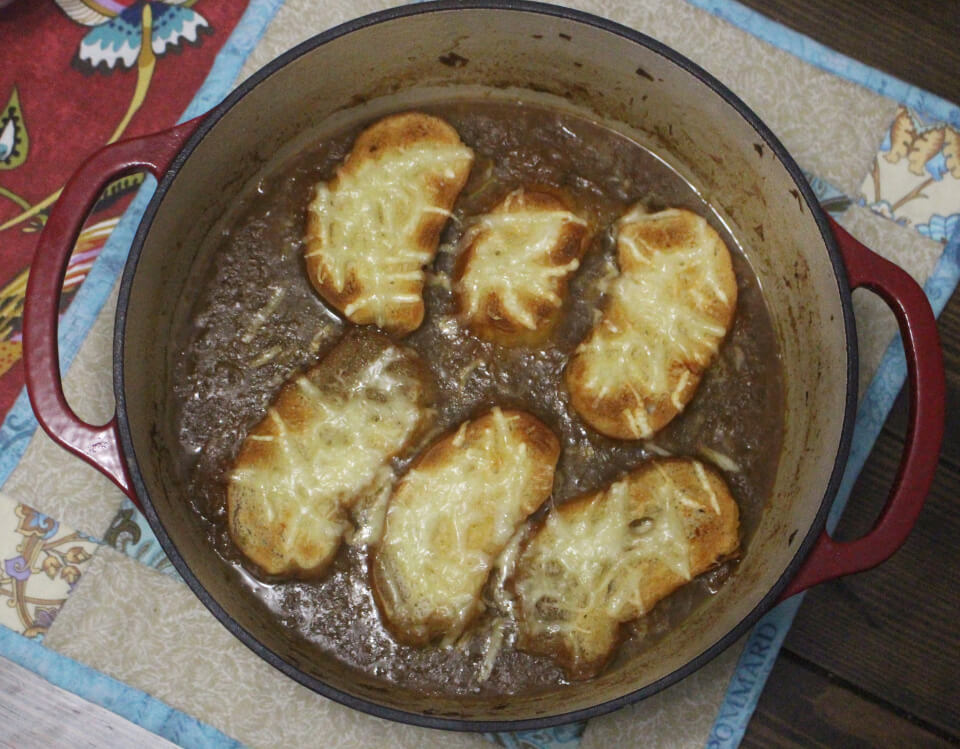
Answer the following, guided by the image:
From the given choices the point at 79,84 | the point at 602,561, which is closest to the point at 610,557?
the point at 602,561

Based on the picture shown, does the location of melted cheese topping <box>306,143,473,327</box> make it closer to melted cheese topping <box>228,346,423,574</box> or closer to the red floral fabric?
melted cheese topping <box>228,346,423,574</box>

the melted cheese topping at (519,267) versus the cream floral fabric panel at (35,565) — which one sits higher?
the melted cheese topping at (519,267)

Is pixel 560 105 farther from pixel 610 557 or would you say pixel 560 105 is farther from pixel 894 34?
pixel 610 557

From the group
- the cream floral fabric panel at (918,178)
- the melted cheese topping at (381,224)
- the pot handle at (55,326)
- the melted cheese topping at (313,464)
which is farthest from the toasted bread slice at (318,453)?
the cream floral fabric panel at (918,178)

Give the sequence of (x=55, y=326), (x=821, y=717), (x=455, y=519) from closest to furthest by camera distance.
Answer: (x=55, y=326) → (x=455, y=519) → (x=821, y=717)

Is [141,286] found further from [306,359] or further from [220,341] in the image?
[306,359]

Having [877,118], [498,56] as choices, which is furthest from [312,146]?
[877,118]

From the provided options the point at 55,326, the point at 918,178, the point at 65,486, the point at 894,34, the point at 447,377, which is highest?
the point at 894,34

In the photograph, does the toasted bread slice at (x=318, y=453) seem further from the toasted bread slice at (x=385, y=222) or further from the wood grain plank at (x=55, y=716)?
the wood grain plank at (x=55, y=716)
